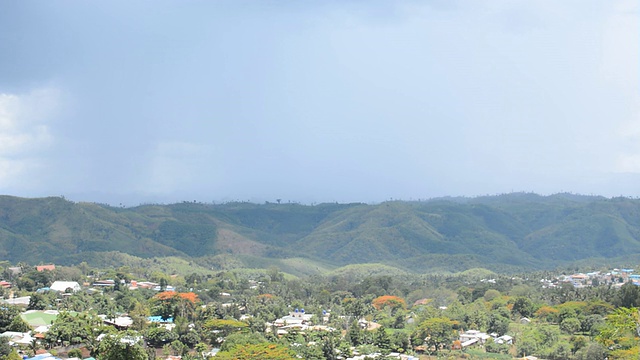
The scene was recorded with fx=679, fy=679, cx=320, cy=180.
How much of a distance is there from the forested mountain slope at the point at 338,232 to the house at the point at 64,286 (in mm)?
28563

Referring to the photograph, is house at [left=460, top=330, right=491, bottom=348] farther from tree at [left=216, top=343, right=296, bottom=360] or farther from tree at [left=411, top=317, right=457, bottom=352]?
tree at [left=216, top=343, right=296, bottom=360]

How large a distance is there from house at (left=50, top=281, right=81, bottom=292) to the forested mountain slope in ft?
93.7

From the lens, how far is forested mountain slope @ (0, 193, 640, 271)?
94500 millimetres

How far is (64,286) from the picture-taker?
52.6 m

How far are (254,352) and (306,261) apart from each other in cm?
7333

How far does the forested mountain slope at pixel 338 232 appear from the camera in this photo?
9450 cm

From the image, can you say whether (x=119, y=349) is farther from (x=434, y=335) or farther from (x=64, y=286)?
(x=64, y=286)

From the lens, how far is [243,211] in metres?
148

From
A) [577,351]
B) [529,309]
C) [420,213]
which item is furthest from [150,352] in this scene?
[420,213]

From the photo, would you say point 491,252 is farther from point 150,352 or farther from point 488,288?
point 150,352

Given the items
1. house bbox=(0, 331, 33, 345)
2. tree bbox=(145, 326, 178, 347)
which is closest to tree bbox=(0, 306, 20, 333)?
house bbox=(0, 331, 33, 345)

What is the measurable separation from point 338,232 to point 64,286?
73.7 meters

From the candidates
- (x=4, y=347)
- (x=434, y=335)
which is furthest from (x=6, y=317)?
(x=434, y=335)

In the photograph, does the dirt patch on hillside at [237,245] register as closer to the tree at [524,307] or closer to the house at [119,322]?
the tree at [524,307]
